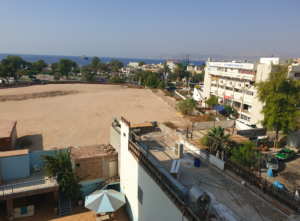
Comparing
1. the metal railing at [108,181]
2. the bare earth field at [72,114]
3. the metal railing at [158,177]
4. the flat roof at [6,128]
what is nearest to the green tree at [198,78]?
the bare earth field at [72,114]

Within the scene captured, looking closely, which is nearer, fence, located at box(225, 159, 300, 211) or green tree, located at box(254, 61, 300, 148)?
fence, located at box(225, 159, 300, 211)

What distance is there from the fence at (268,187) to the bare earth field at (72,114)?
16706mm

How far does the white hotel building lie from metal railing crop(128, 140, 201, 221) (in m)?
23.9

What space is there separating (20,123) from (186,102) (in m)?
25.1

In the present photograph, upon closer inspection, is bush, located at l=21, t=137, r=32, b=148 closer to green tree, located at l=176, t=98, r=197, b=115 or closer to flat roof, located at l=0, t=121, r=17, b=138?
flat roof, located at l=0, t=121, r=17, b=138

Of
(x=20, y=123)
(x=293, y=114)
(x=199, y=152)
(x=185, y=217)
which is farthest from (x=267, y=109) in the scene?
(x=20, y=123)

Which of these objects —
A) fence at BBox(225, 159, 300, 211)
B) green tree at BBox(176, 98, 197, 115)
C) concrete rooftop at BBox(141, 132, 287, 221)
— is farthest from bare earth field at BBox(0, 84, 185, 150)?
fence at BBox(225, 159, 300, 211)

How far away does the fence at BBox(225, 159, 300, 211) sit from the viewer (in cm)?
Result: 798

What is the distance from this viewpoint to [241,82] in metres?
38.8

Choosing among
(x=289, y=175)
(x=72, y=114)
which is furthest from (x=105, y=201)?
(x=72, y=114)

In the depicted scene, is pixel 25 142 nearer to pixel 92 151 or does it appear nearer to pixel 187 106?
pixel 92 151

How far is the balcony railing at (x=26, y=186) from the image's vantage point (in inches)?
520

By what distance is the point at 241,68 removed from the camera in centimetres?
3841

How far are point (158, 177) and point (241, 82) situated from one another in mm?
34497
